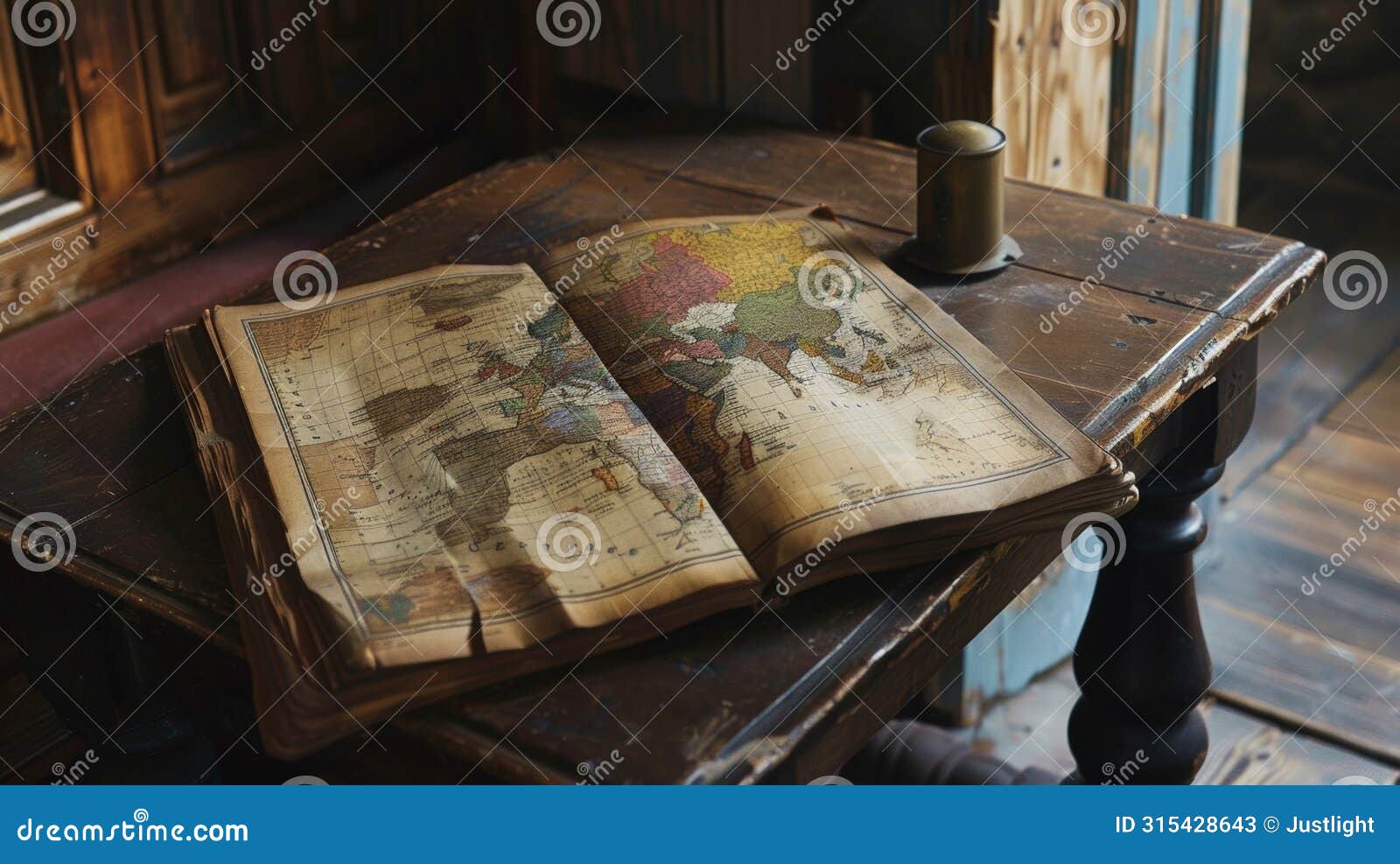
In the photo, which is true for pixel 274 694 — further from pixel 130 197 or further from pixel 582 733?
pixel 130 197

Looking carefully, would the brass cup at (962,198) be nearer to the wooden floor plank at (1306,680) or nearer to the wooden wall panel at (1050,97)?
the wooden wall panel at (1050,97)

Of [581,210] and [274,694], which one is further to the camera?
[581,210]

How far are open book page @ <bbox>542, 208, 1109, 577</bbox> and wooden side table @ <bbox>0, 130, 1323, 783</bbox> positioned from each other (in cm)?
6

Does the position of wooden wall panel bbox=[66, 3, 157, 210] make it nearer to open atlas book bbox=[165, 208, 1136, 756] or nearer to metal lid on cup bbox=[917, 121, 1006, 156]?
open atlas book bbox=[165, 208, 1136, 756]

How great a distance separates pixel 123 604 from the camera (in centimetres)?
110

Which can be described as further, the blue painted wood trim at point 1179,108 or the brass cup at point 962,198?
the blue painted wood trim at point 1179,108

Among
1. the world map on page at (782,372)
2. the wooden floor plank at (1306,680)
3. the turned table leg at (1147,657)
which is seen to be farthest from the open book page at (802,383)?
the wooden floor plank at (1306,680)

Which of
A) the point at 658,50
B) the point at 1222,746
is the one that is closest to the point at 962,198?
the point at 658,50

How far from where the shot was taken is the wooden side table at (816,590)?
3.15ft

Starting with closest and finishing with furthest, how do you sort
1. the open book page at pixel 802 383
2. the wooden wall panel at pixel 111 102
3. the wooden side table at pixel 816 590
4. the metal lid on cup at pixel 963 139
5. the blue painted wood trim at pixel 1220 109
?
the wooden side table at pixel 816 590, the open book page at pixel 802 383, the metal lid on cup at pixel 963 139, the wooden wall panel at pixel 111 102, the blue painted wood trim at pixel 1220 109

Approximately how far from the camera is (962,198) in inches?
57.5

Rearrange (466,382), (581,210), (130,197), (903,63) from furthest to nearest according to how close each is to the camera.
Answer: (903,63) → (130,197) → (581,210) → (466,382)

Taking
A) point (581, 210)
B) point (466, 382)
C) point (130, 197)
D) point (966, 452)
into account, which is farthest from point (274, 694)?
point (130, 197)

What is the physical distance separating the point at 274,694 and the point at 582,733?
7.9 inches
